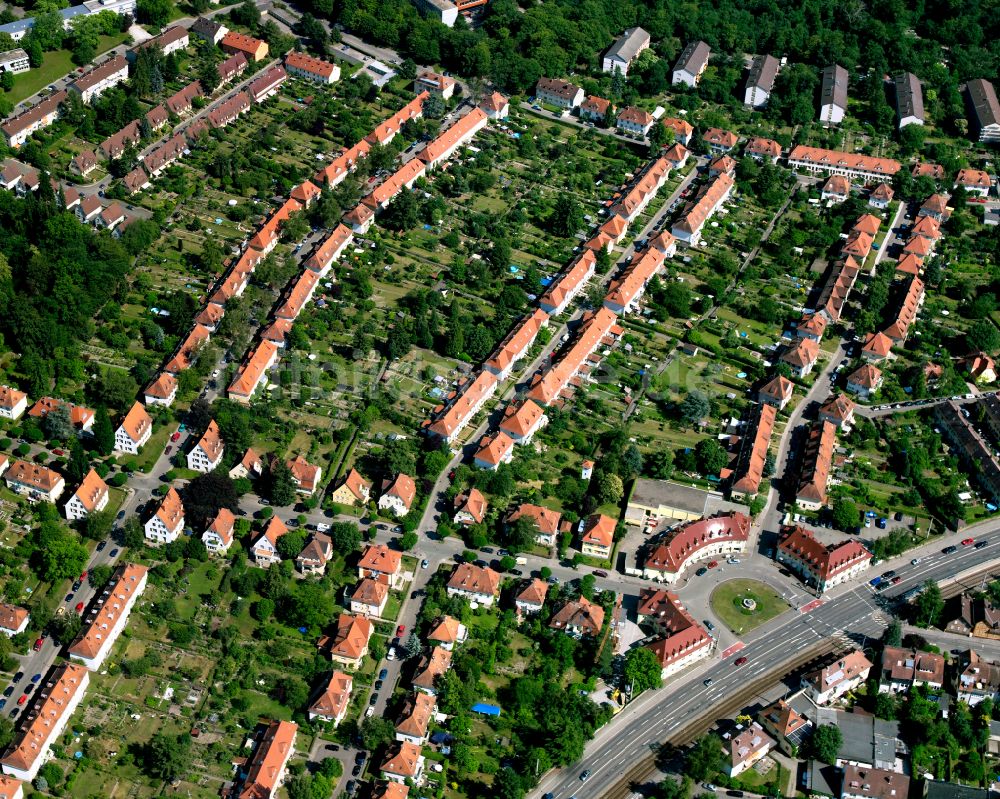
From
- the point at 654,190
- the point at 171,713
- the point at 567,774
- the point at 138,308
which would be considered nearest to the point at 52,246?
the point at 138,308

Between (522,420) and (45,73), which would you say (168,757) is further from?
(45,73)

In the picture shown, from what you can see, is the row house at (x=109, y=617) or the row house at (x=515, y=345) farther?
the row house at (x=515, y=345)

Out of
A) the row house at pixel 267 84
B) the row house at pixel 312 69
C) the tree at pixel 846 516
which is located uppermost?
the row house at pixel 312 69

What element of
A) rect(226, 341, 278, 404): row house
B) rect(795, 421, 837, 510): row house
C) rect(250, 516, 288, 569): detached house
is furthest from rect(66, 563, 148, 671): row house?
rect(795, 421, 837, 510): row house

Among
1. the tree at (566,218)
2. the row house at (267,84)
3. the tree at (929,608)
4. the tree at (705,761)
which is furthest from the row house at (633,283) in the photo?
the row house at (267,84)

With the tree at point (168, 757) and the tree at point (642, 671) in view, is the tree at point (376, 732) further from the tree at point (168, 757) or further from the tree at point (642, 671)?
the tree at point (642, 671)

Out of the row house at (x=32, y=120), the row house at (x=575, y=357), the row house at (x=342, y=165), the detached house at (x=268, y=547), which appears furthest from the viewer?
the row house at (x=32, y=120)

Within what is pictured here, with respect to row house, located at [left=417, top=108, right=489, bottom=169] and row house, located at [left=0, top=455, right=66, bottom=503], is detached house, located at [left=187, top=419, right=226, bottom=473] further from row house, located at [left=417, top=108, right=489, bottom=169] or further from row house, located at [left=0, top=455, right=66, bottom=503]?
row house, located at [left=417, top=108, right=489, bottom=169]

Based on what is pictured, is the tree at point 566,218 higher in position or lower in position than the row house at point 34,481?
higher
